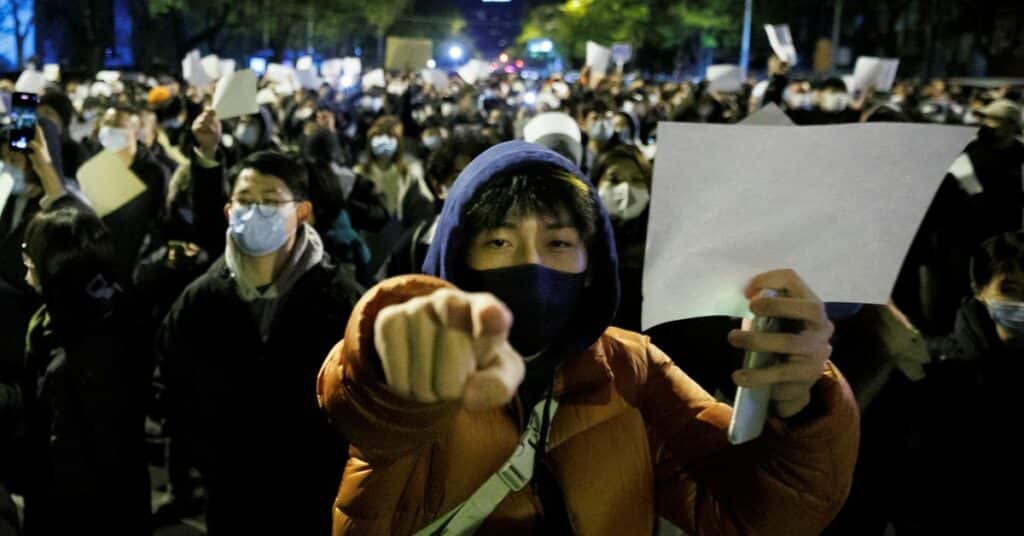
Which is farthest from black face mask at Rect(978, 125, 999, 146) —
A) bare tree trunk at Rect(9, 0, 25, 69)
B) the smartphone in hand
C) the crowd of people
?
bare tree trunk at Rect(9, 0, 25, 69)

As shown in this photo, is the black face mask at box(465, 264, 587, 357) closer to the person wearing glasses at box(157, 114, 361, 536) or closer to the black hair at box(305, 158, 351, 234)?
the person wearing glasses at box(157, 114, 361, 536)

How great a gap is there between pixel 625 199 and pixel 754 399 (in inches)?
118

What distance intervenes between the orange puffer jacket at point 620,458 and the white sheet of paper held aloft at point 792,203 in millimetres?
239

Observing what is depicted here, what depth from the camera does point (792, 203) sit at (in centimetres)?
156

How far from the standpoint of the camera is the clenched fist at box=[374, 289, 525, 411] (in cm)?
109

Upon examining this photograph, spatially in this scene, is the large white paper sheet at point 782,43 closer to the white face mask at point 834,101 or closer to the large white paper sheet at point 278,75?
the white face mask at point 834,101

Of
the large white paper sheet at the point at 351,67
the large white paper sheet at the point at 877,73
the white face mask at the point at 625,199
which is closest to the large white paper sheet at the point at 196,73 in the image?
the large white paper sheet at the point at 877,73

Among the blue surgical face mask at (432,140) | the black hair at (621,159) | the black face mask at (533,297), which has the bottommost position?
the blue surgical face mask at (432,140)

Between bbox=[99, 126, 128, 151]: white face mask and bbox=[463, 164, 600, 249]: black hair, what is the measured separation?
17.7 ft

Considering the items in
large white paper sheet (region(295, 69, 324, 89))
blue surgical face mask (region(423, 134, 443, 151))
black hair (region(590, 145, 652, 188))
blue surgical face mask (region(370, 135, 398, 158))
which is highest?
black hair (region(590, 145, 652, 188))

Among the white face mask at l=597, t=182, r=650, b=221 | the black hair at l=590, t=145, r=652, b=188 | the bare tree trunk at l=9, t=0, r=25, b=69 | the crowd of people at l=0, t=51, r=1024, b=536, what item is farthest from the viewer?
the bare tree trunk at l=9, t=0, r=25, b=69

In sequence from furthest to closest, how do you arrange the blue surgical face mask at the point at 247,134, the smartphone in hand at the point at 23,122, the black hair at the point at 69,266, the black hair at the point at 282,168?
the blue surgical face mask at the point at 247,134 → the smartphone in hand at the point at 23,122 → the black hair at the point at 282,168 → the black hair at the point at 69,266

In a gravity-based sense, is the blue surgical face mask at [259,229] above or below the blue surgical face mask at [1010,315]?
above

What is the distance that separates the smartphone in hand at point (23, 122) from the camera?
14.9ft
